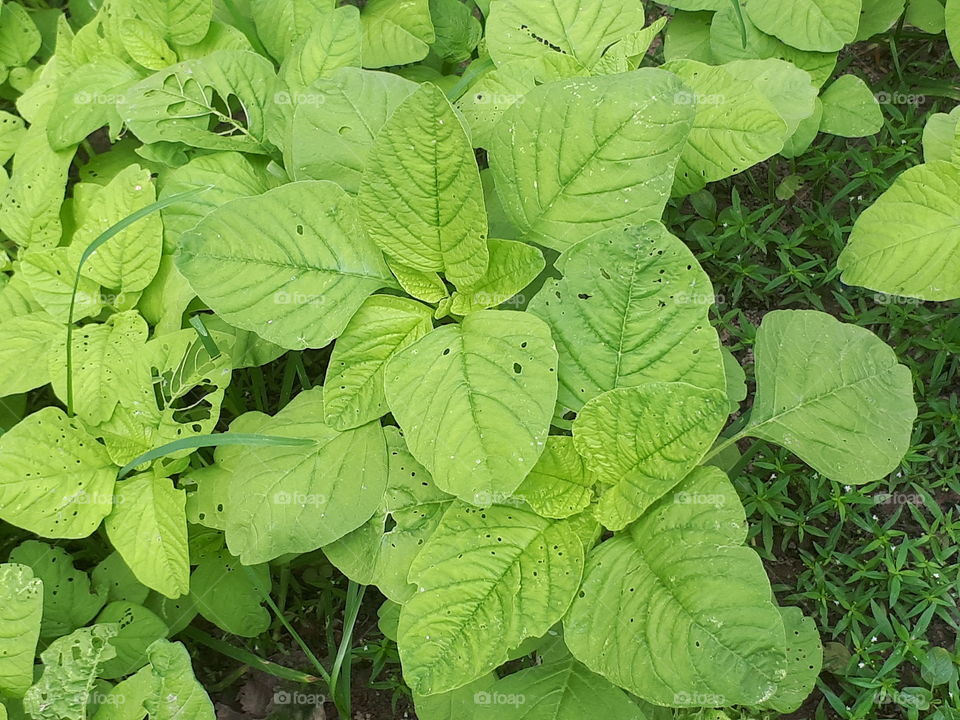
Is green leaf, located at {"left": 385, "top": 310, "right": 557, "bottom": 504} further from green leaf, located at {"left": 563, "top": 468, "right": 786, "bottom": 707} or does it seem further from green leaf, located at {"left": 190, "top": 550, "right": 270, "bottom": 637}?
green leaf, located at {"left": 190, "top": 550, "right": 270, "bottom": 637}

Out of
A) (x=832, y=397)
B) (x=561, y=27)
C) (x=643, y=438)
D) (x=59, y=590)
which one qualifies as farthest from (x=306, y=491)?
(x=561, y=27)

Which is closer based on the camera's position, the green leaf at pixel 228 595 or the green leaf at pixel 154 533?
the green leaf at pixel 154 533

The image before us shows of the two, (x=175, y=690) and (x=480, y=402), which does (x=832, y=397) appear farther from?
(x=175, y=690)

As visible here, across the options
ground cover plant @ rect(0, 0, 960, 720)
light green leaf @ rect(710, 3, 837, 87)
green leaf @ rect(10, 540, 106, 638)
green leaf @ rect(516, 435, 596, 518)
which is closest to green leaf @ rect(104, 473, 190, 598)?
ground cover plant @ rect(0, 0, 960, 720)

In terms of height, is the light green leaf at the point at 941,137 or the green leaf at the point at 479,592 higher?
the light green leaf at the point at 941,137

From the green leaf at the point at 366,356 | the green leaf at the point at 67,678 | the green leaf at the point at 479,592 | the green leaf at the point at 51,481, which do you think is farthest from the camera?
the green leaf at the point at 51,481

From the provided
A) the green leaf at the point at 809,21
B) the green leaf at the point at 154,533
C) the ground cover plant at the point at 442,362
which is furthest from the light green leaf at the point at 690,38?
the green leaf at the point at 154,533

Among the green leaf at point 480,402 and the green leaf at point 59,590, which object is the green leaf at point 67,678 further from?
the green leaf at point 480,402
